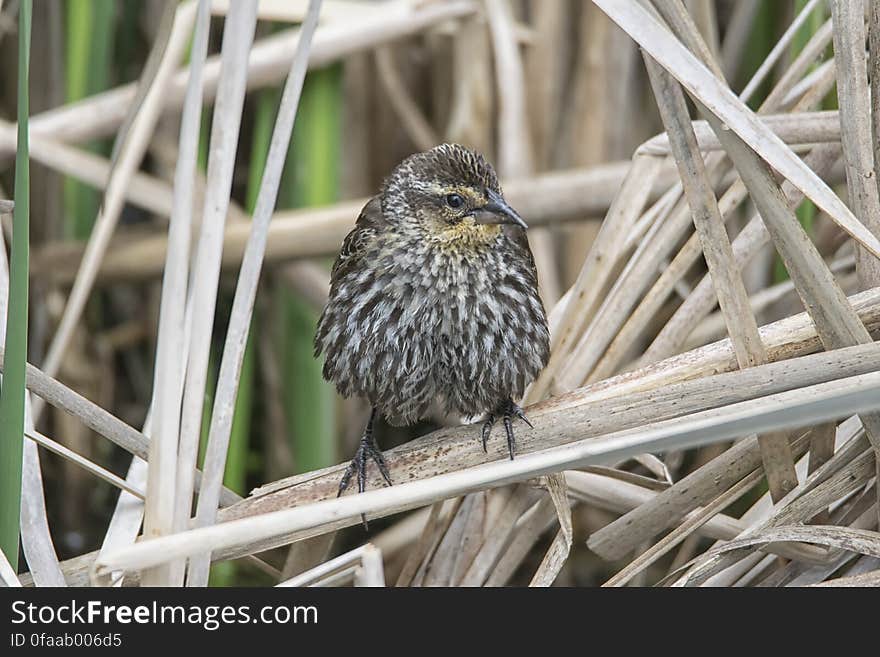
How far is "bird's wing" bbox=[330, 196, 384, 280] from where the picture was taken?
2318 mm

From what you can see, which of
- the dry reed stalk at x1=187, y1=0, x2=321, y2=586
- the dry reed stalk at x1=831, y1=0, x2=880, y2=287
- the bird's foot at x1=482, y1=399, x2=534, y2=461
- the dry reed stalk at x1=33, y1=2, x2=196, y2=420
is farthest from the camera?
the dry reed stalk at x1=33, y1=2, x2=196, y2=420

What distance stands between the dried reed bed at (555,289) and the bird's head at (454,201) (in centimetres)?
21

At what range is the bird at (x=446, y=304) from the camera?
2.18m

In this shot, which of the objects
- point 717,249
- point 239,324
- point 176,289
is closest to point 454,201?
point 717,249

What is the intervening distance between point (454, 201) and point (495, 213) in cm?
9

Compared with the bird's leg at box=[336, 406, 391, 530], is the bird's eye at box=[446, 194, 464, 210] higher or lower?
higher

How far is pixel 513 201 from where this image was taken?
3033 millimetres

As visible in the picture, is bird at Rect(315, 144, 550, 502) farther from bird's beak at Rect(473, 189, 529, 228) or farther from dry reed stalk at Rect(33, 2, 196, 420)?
dry reed stalk at Rect(33, 2, 196, 420)

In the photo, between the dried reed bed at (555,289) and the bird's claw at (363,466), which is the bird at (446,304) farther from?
the dried reed bed at (555,289)

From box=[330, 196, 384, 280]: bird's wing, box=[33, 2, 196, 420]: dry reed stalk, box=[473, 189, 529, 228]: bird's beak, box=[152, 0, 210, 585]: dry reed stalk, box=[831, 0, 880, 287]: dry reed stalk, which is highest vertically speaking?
box=[33, 2, 196, 420]: dry reed stalk

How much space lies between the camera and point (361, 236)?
7.67 feet

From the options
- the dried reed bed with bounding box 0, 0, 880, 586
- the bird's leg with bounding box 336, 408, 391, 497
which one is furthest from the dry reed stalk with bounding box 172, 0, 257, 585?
the bird's leg with bounding box 336, 408, 391, 497

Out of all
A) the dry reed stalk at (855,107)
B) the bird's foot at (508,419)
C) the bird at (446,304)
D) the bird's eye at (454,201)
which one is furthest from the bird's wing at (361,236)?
the dry reed stalk at (855,107)
